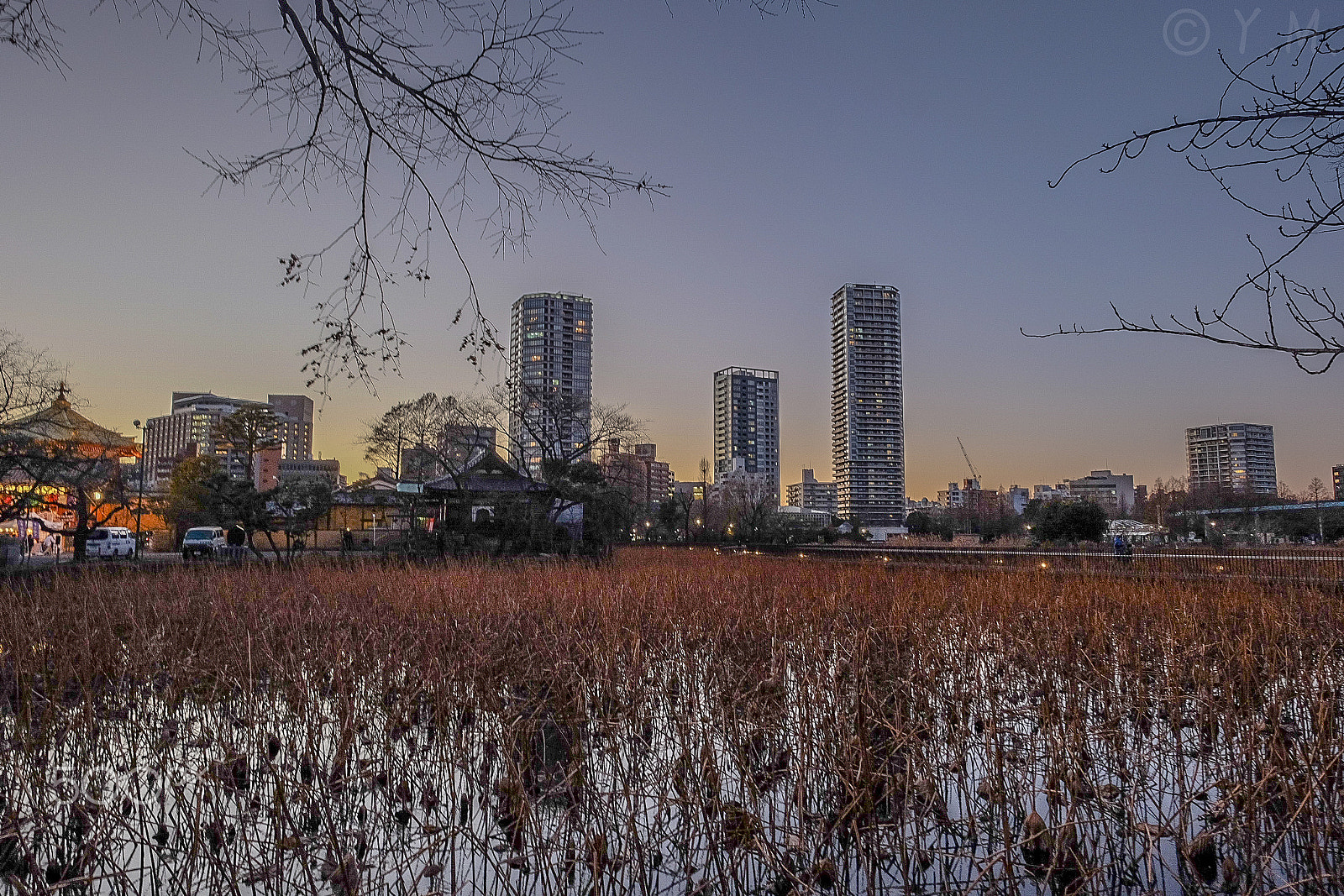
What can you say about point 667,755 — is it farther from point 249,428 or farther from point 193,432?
point 193,432

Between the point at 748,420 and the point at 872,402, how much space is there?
34116 mm

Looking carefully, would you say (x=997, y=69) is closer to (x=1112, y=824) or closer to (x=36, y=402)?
(x=1112, y=824)

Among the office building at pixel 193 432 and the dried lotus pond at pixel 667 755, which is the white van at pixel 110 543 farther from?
the office building at pixel 193 432

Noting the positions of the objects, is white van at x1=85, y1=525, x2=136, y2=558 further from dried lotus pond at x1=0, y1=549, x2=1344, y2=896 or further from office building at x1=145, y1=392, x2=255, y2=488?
office building at x1=145, y1=392, x2=255, y2=488

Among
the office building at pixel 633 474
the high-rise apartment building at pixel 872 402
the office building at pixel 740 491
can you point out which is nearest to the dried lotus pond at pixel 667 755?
the office building at pixel 633 474

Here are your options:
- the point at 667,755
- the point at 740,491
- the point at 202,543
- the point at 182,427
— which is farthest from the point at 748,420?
the point at 667,755

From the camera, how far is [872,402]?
14675 cm

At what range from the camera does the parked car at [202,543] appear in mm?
26594

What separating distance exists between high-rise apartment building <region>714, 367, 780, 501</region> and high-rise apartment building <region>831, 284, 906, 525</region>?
28.2 metres

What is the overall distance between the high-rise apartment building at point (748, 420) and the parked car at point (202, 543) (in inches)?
5609

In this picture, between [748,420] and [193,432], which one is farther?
[748,420]

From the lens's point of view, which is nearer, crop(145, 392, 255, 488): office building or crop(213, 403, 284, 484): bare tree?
crop(213, 403, 284, 484): bare tree

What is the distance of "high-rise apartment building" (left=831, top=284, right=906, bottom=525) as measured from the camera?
475 feet

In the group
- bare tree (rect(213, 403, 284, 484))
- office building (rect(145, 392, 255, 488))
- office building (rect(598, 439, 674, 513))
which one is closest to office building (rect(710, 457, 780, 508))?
office building (rect(598, 439, 674, 513))
